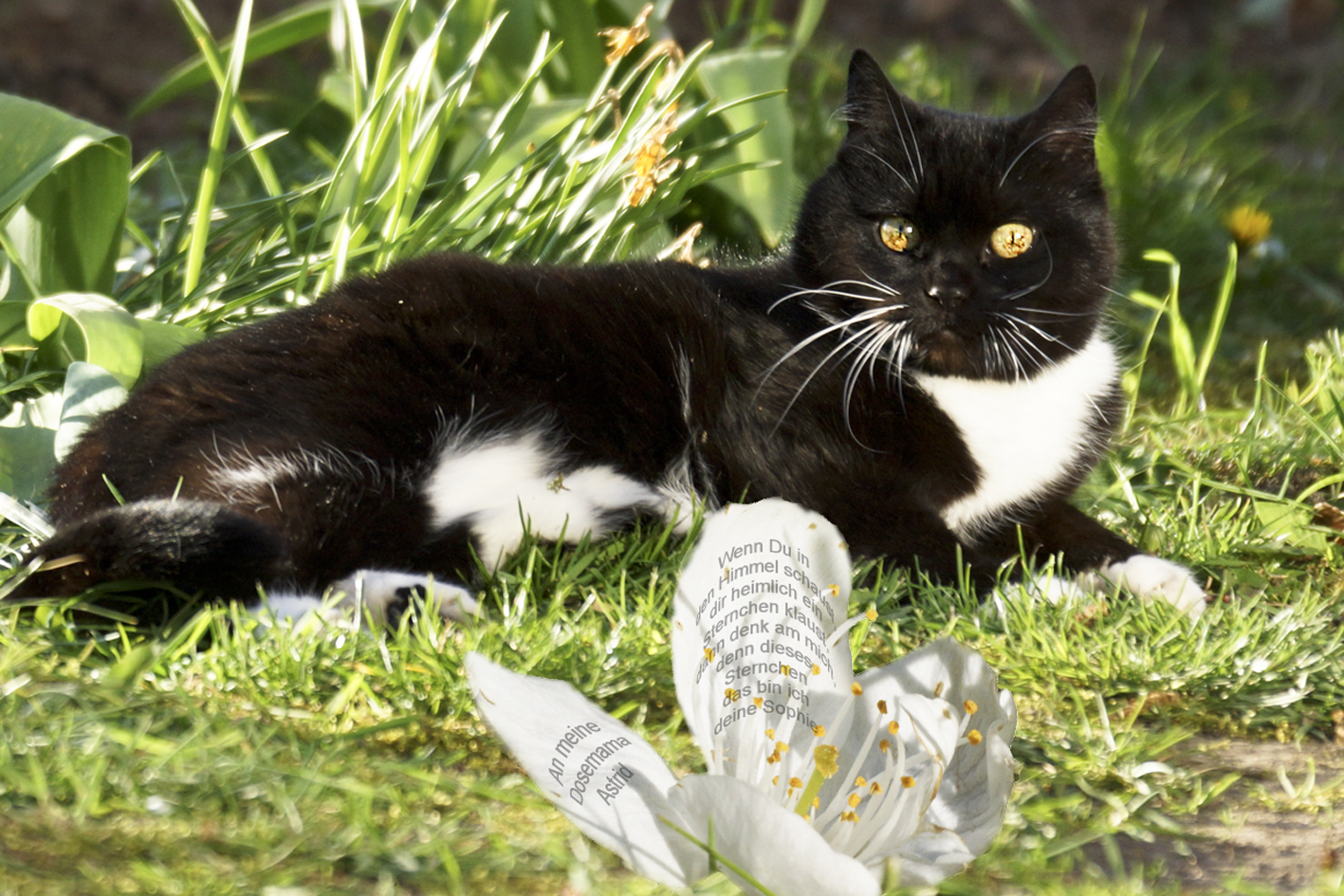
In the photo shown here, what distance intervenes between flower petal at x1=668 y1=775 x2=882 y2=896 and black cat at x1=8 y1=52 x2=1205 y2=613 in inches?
29.1

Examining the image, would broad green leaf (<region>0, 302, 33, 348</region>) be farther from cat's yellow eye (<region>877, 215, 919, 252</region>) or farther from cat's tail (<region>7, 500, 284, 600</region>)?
cat's yellow eye (<region>877, 215, 919, 252</region>)

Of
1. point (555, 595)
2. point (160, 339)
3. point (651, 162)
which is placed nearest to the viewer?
point (555, 595)

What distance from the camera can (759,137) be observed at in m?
2.72

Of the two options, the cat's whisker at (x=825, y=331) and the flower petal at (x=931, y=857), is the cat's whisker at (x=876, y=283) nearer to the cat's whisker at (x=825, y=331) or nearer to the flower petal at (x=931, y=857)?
the cat's whisker at (x=825, y=331)

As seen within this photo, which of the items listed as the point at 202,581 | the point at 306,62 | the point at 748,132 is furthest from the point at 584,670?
the point at 306,62

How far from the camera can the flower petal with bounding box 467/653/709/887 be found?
99 centimetres

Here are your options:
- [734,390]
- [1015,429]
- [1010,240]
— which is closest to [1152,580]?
[1015,429]

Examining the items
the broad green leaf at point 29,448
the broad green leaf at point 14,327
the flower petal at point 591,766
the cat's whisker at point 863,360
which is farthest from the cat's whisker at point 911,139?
the broad green leaf at point 14,327

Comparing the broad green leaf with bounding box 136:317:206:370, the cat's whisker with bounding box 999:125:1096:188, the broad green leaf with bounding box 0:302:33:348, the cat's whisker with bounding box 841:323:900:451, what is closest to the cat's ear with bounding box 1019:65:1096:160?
the cat's whisker with bounding box 999:125:1096:188

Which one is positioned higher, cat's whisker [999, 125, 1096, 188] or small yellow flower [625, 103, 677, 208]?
cat's whisker [999, 125, 1096, 188]

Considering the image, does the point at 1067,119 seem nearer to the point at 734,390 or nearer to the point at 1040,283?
the point at 1040,283

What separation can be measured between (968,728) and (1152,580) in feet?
2.31

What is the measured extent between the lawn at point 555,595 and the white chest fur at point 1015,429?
0.17 meters

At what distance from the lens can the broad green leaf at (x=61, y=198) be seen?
74.4 inches
